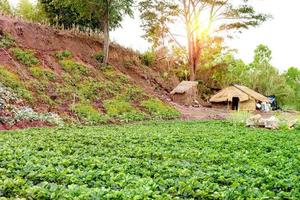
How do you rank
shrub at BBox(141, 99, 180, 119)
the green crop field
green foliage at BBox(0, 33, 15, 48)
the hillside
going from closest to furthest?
the green crop field < the hillside < shrub at BBox(141, 99, 180, 119) < green foliage at BBox(0, 33, 15, 48)

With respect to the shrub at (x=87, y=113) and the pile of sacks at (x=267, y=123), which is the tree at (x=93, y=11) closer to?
the shrub at (x=87, y=113)

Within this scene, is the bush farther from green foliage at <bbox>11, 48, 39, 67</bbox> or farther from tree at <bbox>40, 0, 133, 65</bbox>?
green foliage at <bbox>11, 48, 39, 67</bbox>

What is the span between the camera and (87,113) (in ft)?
69.4

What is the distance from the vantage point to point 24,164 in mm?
7453

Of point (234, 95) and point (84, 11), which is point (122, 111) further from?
point (234, 95)

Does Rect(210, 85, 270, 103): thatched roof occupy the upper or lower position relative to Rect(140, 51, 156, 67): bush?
lower

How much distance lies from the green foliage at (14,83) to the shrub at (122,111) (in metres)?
4.54

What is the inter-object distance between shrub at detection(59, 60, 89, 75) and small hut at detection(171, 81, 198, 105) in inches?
359

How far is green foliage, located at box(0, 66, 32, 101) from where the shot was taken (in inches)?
803

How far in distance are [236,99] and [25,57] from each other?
21.2 meters

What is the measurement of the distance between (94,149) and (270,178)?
4.58m

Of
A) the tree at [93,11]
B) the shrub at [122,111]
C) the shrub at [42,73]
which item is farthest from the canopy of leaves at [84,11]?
the shrub at [122,111]

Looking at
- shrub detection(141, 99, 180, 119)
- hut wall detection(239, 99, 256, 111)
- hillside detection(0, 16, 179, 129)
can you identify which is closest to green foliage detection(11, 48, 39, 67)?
hillside detection(0, 16, 179, 129)

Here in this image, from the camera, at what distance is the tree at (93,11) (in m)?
28.7
